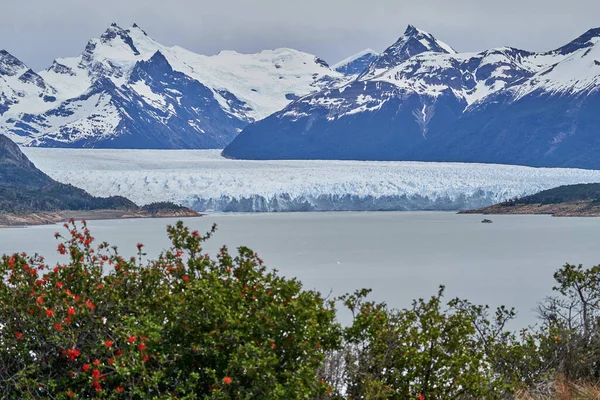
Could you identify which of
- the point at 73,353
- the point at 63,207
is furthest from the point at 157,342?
the point at 63,207

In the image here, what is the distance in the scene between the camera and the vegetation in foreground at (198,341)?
7.14 meters

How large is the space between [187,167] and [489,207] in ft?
91.2

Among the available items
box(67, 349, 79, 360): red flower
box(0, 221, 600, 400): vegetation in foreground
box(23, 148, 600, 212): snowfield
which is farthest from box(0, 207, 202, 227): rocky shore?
box(67, 349, 79, 360): red flower

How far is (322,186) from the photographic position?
2874 inches

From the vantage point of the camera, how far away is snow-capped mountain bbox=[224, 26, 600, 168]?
151750mm

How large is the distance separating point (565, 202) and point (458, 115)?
90592 millimetres

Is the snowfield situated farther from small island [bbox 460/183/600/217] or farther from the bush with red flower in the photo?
the bush with red flower

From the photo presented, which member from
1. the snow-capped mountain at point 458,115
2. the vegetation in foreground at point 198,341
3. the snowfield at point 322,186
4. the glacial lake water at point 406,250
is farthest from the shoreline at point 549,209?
the vegetation in foreground at point 198,341

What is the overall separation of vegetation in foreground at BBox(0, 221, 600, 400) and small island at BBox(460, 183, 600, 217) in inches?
2862

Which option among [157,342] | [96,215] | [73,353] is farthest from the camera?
[96,215]

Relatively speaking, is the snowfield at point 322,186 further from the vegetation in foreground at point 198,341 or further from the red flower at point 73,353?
the red flower at point 73,353

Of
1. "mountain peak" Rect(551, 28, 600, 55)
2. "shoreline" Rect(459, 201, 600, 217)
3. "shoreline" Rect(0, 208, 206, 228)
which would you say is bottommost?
"shoreline" Rect(0, 208, 206, 228)

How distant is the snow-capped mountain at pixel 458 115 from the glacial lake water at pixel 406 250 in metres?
79.3

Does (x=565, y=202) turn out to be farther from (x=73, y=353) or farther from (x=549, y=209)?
(x=73, y=353)
